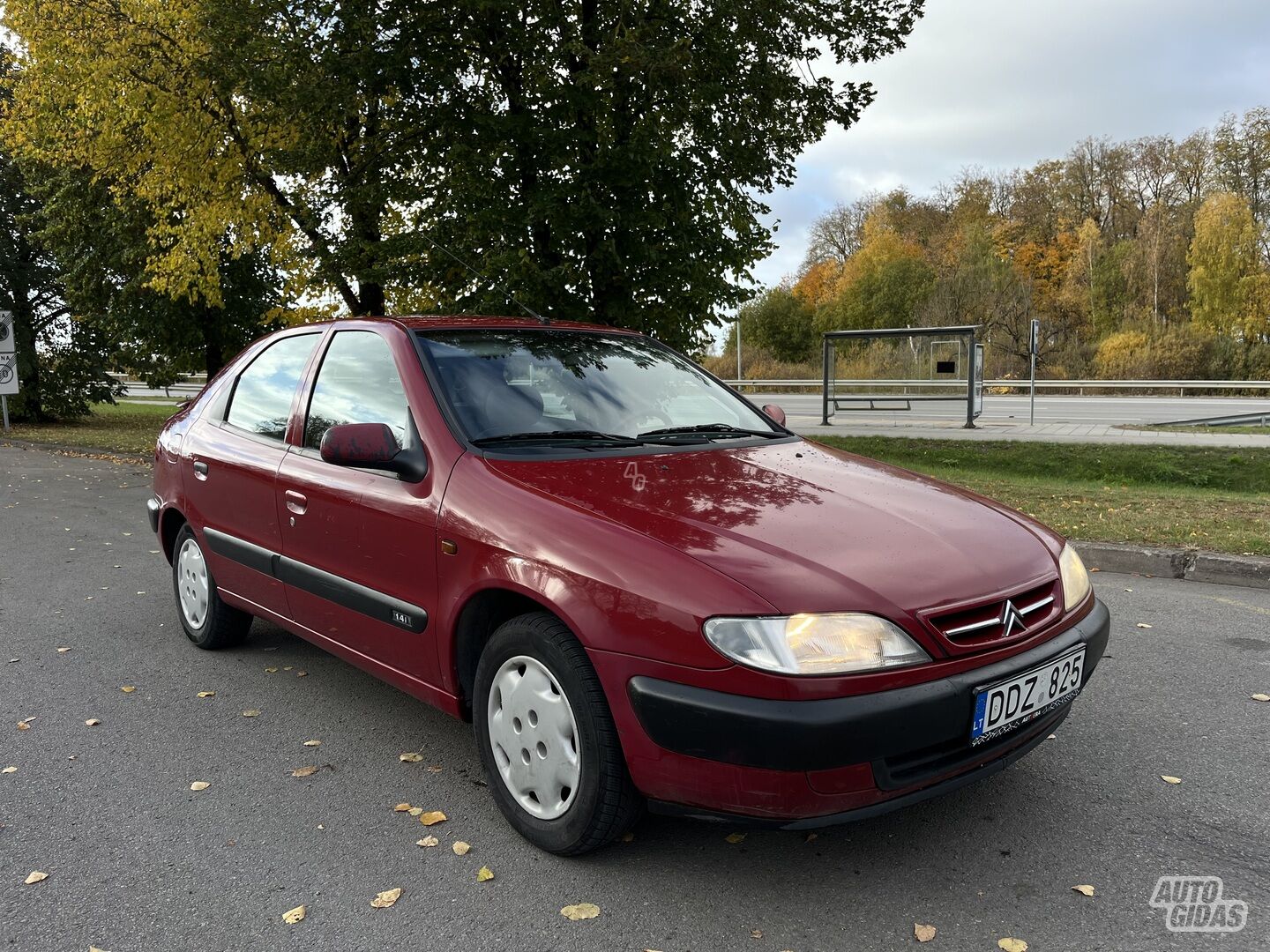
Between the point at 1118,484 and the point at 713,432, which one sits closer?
the point at 713,432

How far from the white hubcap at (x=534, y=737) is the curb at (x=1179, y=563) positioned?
5174 millimetres

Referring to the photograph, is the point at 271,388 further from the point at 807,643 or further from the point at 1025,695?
the point at 1025,695

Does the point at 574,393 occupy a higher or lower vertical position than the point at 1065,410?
higher

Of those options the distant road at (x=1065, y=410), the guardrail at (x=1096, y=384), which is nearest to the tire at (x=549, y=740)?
the distant road at (x=1065, y=410)

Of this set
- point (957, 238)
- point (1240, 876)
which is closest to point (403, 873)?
point (1240, 876)

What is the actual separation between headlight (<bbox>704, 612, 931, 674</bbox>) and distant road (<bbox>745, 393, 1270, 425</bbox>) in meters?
19.1

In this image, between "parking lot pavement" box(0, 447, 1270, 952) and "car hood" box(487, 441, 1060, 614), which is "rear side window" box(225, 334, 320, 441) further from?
"car hood" box(487, 441, 1060, 614)

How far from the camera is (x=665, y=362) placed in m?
4.18

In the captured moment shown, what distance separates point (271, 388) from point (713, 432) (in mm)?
2067

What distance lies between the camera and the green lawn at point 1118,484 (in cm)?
720

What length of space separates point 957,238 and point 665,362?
173 feet

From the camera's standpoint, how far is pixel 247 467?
4.15 meters

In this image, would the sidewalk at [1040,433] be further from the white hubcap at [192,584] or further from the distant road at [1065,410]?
the white hubcap at [192,584]

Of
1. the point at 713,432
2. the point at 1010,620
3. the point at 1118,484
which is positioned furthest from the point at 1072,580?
the point at 1118,484
